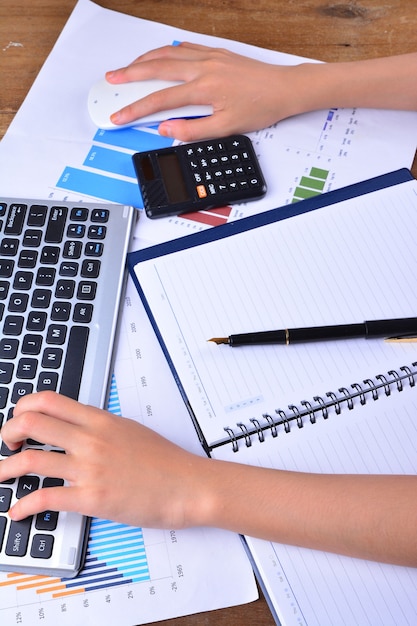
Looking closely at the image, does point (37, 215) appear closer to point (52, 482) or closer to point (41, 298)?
point (41, 298)

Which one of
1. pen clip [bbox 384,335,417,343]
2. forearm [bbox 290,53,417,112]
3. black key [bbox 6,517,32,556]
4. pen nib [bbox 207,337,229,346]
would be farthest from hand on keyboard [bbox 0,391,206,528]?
forearm [bbox 290,53,417,112]

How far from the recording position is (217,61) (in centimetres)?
81

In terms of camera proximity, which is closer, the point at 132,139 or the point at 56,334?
the point at 56,334

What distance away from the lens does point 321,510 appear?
571 mm

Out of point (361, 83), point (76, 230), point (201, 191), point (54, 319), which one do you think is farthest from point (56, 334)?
point (361, 83)

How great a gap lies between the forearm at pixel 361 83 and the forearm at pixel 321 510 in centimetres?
45

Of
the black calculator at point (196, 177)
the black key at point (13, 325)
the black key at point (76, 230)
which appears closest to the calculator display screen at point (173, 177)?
the black calculator at point (196, 177)

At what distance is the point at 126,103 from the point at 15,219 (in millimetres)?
200

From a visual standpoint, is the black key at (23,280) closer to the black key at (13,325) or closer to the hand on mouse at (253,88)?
the black key at (13,325)

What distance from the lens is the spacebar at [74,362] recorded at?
24.5 inches

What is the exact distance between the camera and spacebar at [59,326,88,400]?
2.04 feet

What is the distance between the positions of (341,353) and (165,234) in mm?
226

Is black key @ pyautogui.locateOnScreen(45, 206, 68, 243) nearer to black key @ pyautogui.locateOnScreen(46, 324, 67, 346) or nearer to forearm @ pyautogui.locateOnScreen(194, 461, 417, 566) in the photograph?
black key @ pyautogui.locateOnScreen(46, 324, 67, 346)

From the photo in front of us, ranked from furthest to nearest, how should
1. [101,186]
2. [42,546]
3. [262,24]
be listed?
1. [262,24]
2. [101,186]
3. [42,546]
